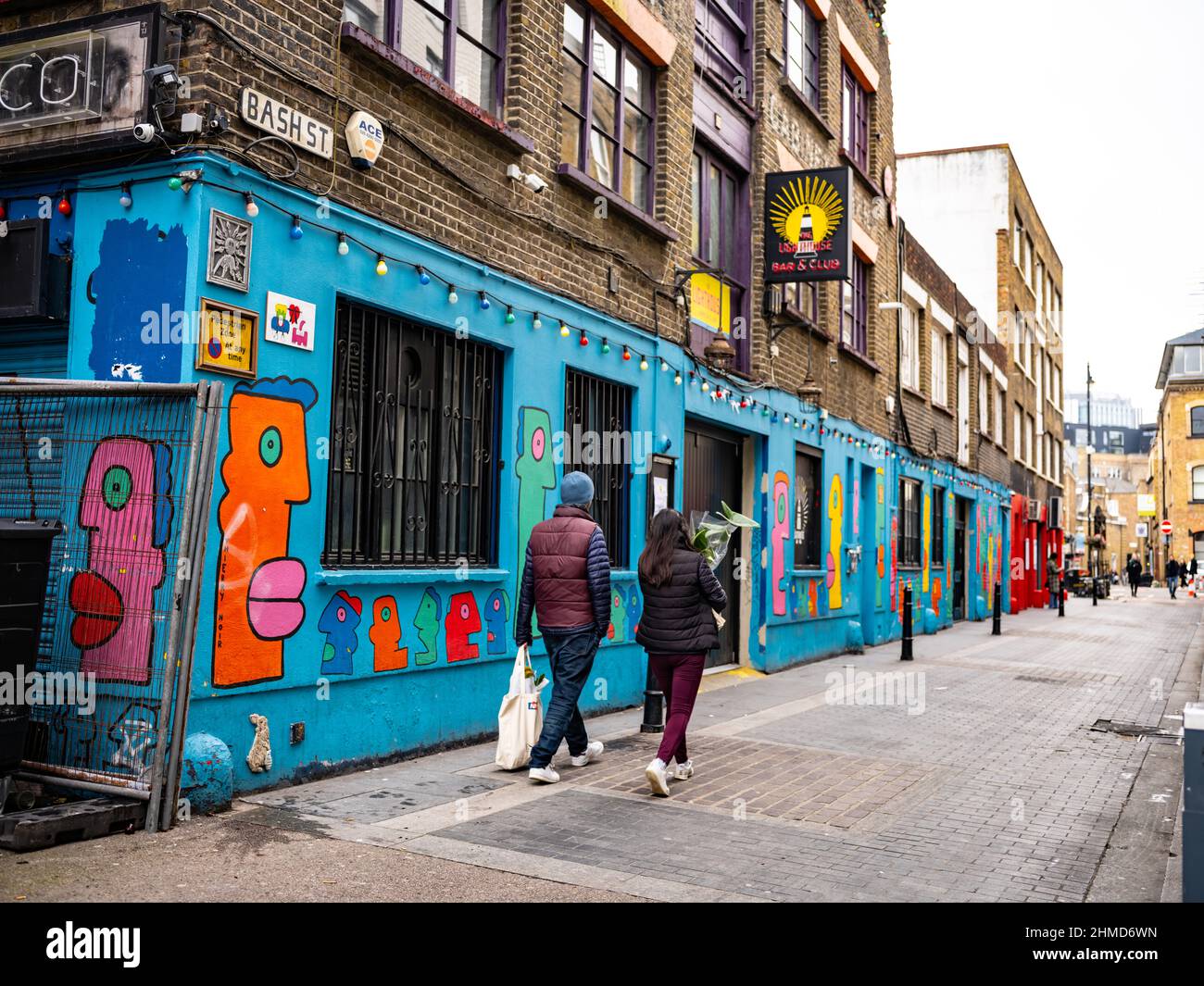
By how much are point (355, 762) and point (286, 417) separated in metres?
2.26

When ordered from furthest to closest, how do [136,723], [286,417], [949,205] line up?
[949,205], [286,417], [136,723]

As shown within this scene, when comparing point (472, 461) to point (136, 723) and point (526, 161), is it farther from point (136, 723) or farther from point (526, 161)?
point (136, 723)

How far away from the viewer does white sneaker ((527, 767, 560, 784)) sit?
22.5ft

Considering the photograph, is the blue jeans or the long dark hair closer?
the blue jeans

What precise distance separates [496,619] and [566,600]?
1589 mm

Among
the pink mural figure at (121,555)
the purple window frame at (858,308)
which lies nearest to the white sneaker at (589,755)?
the pink mural figure at (121,555)

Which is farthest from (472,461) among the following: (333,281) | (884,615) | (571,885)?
(884,615)

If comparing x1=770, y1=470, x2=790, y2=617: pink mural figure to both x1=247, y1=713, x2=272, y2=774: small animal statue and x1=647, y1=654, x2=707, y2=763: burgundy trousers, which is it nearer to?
x1=647, y1=654, x2=707, y2=763: burgundy trousers

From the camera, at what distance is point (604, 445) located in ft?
34.9

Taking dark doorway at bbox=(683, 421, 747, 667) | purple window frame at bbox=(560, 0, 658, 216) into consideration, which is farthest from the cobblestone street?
purple window frame at bbox=(560, 0, 658, 216)

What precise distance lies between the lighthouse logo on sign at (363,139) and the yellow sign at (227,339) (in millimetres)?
1441

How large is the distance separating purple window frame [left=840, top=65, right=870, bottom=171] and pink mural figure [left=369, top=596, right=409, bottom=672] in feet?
41.9

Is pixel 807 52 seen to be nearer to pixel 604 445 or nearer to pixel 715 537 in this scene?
pixel 604 445

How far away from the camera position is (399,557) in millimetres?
7723
